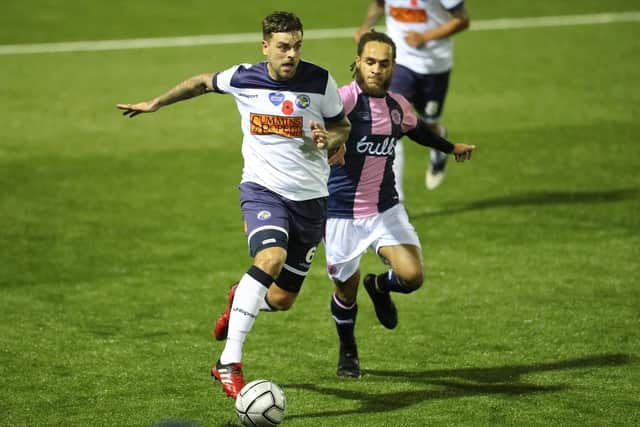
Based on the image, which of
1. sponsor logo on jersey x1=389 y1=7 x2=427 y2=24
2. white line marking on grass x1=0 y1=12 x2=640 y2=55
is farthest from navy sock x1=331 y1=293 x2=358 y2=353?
white line marking on grass x1=0 y1=12 x2=640 y2=55

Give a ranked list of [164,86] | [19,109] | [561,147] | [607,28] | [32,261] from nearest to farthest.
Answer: [32,261] < [561,147] < [19,109] < [164,86] < [607,28]

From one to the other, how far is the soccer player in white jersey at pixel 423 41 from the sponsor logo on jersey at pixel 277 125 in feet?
16.8

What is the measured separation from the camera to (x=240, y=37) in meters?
21.1

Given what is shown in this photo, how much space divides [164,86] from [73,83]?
157 cm

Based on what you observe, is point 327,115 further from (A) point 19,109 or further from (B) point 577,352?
(A) point 19,109

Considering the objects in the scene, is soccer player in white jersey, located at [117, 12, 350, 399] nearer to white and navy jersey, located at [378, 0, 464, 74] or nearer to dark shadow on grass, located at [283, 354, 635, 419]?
dark shadow on grass, located at [283, 354, 635, 419]

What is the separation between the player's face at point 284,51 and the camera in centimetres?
700

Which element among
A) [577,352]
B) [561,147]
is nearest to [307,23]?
[561,147]

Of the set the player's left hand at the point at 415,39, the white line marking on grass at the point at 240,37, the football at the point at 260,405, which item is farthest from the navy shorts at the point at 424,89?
the white line marking on grass at the point at 240,37

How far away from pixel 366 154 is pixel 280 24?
1.32 metres

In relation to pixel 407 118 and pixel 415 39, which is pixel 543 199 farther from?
pixel 407 118

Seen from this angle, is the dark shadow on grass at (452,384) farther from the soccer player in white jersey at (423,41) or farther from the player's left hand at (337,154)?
the soccer player in white jersey at (423,41)

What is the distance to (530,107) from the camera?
657 inches

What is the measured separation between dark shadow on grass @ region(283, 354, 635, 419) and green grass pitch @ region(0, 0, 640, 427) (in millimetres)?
24
